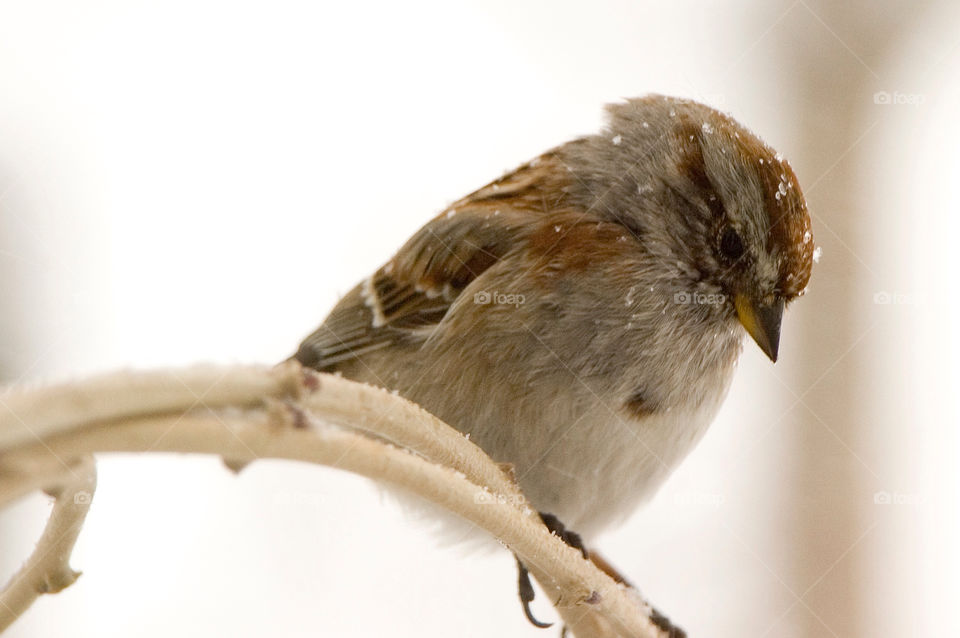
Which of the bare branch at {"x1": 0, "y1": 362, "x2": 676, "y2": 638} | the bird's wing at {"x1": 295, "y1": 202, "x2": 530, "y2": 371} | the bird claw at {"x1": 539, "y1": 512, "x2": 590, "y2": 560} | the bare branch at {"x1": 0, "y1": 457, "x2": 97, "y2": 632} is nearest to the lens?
the bare branch at {"x1": 0, "y1": 362, "x2": 676, "y2": 638}

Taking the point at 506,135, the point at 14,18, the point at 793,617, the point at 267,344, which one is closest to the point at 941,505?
the point at 793,617

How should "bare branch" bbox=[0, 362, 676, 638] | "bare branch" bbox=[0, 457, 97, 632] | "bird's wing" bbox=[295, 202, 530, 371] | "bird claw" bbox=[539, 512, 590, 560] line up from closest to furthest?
"bare branch" bbox=[0, 362, 676, 638]
"bare branch" bbox=[0, 457, 97, 632]
"bird claw" bbox=[539, 512, 590, 560]
"bird's wing" bbox=[295, 202, 530, 371]

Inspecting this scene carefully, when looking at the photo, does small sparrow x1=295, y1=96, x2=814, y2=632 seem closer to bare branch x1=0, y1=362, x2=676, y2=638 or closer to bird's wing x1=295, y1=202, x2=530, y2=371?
bird's wing x1=295, y1=202, x2=530, y2=371

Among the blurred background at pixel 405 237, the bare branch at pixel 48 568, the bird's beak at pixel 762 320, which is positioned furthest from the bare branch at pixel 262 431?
the bird's beak at pixel 762 320

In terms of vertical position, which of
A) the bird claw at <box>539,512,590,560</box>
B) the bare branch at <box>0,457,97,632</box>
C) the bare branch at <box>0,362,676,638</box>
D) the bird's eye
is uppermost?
the bird's eye

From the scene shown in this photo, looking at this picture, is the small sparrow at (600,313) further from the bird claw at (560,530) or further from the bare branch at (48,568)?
the bare branch at (48,568)

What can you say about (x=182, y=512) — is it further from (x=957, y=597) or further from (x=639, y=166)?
(x=957, y=597)

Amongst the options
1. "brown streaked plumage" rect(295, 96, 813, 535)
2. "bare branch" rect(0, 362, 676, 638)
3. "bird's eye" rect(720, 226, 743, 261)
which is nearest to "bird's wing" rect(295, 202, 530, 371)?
"brown streaked plumage" rect(295, 96, 813, 535)
